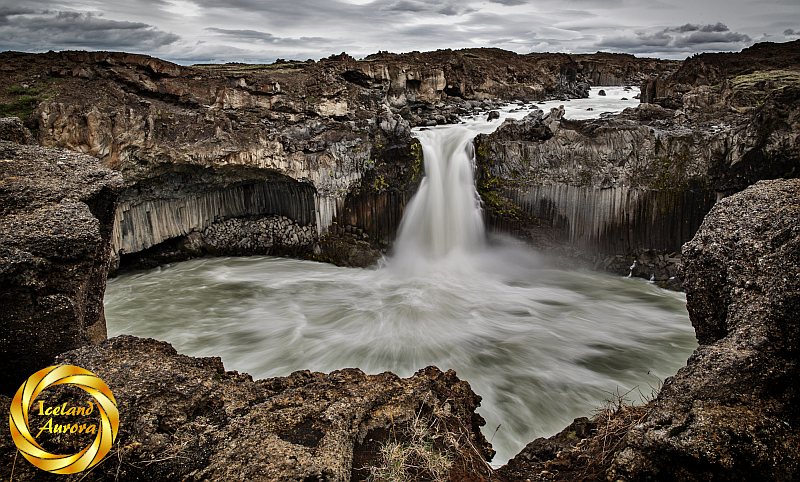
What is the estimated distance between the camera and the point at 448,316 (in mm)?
11266

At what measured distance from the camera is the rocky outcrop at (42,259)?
4.40 metres

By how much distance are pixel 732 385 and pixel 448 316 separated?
776 centimetres

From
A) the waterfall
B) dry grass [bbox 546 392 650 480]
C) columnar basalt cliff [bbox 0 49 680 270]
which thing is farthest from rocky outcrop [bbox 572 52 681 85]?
dry grass [bbox 546 392 650 480]

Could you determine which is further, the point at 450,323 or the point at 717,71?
the point at 717,71

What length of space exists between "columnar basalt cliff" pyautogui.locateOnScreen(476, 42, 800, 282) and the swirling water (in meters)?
0.79

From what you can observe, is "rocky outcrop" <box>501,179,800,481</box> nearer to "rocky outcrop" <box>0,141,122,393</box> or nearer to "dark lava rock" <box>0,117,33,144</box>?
"rocky outcrop" <box>0,141,122,393</box>

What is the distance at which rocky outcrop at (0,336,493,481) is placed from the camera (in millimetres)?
3586

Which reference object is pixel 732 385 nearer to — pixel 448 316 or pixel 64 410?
pixel 64 410

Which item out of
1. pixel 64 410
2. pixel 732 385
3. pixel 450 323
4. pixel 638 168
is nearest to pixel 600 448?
pixel 732 385

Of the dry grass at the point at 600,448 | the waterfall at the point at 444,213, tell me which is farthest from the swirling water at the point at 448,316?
the dry grass at the point at 600,448

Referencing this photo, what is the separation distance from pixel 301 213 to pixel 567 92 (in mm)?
20486

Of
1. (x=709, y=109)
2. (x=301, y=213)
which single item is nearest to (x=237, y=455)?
(x=301, y=213)

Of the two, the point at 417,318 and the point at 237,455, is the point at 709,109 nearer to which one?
the point at 417,318

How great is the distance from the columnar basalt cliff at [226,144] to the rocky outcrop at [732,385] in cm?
1090
